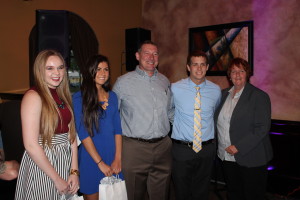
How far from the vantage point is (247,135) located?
254 cm

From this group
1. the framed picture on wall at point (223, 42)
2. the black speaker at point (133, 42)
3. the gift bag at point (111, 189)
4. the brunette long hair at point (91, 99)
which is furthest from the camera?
the black speaker at point (133, 42)

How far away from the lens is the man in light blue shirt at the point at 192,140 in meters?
2.60

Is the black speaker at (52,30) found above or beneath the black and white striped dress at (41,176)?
above

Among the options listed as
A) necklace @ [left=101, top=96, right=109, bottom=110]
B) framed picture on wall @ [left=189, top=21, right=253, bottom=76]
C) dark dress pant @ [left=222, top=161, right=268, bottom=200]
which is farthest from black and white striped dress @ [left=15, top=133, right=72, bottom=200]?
framed picture on wall @ [left=189, top=21, right=253, bottom=76]

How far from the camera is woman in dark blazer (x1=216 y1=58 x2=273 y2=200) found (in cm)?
253

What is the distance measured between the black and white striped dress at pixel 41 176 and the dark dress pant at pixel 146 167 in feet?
2.52

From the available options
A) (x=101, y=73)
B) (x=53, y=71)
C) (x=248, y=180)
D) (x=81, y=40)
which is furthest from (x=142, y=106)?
(x=81, y=40)

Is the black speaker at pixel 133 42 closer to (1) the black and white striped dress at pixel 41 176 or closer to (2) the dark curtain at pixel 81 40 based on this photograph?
(2) the dark curtain at pixel 81 40

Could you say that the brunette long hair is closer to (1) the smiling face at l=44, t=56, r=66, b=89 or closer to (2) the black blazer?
(1) the smiling face at l=44, t=56, r=66, b=89

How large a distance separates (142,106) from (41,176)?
3.68 feet

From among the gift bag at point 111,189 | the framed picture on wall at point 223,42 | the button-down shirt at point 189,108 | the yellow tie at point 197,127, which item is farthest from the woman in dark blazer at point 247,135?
the framed picture on wall at point 223,42

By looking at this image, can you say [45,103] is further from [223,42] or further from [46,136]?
[223,42]

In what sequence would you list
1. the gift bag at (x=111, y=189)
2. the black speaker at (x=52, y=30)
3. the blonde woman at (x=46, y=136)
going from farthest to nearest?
the black speaker at (x=52, y=30)
the gift bag at (x=111, y=189)
the blonde woman at (x=46, y=136)

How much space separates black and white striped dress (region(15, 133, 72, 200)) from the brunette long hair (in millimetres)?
312
